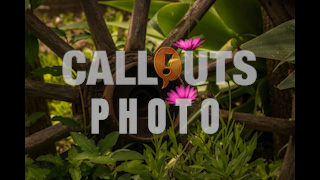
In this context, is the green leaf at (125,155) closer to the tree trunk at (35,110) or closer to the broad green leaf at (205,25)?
the tree trunk at (35,110)

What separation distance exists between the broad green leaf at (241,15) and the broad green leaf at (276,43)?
15.1 inches

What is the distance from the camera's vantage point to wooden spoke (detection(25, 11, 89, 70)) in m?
1.29

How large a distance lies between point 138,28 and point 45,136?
0.43 m

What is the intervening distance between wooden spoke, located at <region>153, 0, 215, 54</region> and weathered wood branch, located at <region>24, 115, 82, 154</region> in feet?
1.18

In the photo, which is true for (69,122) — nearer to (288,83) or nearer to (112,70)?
(112,70)

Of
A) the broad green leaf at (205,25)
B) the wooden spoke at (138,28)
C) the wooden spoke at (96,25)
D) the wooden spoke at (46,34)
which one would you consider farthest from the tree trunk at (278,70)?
the wooden spoke at (46,34)

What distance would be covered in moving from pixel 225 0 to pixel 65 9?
194 centimetres

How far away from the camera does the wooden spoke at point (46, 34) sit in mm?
1290

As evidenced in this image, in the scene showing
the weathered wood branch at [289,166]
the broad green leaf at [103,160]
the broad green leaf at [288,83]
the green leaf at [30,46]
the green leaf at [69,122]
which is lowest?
the weathered wood branch at [289,166]

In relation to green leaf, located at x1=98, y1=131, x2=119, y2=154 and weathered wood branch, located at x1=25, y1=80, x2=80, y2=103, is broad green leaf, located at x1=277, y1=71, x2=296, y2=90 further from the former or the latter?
weathered wood branch, located at x1=25, y1=80, x2=80, y2=103

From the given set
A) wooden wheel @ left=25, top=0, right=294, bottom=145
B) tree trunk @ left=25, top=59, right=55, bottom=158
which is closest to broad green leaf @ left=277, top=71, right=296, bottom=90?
wooden wheel @ left=25, top=0, right=294, bottom=145

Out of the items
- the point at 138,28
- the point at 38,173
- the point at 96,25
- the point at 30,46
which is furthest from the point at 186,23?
the point at 38,173

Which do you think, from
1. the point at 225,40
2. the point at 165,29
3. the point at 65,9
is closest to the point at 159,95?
the point at 165,29

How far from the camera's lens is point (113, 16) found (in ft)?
10.1
